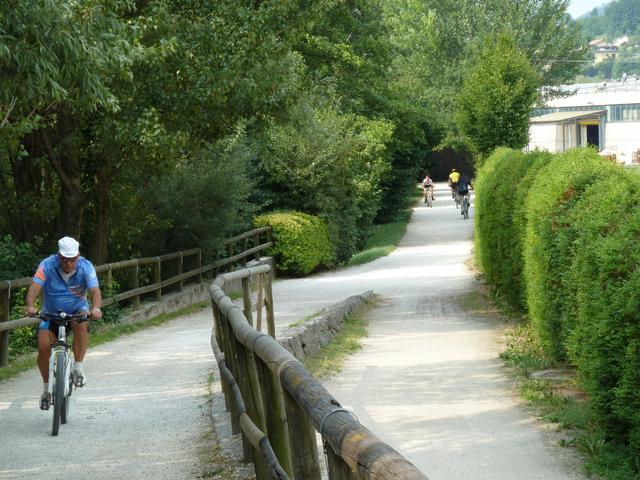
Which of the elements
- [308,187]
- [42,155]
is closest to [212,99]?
[42,155]

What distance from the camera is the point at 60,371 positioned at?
895cm

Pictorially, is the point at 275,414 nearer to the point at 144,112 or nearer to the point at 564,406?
the point at 564,406

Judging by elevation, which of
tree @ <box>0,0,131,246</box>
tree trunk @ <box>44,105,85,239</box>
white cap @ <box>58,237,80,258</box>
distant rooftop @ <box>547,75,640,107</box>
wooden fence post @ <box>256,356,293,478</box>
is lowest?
wooden fence post @ <box>256,356,293,478</box>

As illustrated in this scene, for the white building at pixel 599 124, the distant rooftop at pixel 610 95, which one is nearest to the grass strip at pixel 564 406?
the white building at pixel 599 124

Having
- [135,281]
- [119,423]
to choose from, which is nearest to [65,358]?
[119,423]

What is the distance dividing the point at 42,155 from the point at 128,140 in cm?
233

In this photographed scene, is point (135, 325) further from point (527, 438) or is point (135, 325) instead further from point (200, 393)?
point (527, 438)

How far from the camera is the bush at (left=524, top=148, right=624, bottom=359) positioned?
1016 cm

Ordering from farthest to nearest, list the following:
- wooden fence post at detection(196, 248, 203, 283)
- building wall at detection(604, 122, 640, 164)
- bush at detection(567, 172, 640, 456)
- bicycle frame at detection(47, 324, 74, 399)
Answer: building wall at detection(604, 122, 640, 164) < wooden fence post at detection(196, 248, 203, 283) < bicycle frame at detection(47, 324, 74, 399) < bush at detection(567, 172, 640, 456)

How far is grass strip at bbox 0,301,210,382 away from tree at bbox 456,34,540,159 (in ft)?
36.2

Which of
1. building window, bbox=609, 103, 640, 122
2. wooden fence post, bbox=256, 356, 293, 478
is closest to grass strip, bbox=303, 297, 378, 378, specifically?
wooden fence post, bbox=256, 356, 293, 478

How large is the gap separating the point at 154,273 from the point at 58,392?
1117 cm

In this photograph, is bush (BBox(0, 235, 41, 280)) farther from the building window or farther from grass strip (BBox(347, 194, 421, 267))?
the building window

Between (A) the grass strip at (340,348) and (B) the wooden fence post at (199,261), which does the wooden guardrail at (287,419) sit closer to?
(A) the grass strip at (340,348)
